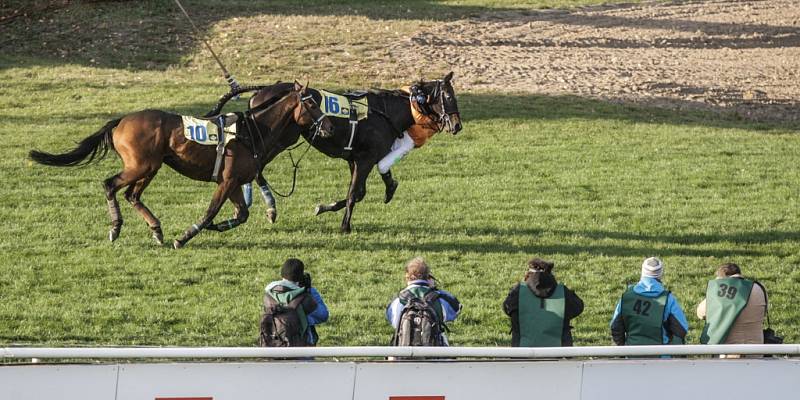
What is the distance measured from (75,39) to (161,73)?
4.05 metres

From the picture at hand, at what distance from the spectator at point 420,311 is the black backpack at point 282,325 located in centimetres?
71

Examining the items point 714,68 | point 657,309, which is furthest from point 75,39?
point 657,309

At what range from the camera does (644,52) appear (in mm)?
29156

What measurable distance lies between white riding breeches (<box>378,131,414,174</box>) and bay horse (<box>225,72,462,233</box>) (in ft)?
0.27

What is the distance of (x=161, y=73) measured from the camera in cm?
2630

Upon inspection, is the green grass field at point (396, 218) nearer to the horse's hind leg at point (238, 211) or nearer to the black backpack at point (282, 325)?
the horse's hind leg at point (238, 211)

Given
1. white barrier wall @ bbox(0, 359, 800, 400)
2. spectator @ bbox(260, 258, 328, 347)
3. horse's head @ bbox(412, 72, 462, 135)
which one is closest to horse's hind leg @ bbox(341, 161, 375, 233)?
horse's head @ bbox(412, 72, 462, 135)

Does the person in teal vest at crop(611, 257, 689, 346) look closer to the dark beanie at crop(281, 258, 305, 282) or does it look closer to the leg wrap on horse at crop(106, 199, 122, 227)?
the dark beanie at crop(281, 258, 305, 282)

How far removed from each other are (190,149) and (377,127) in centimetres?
256

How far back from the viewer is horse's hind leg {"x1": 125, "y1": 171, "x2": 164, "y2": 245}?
14.6m

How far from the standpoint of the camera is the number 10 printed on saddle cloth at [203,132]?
46.8ft

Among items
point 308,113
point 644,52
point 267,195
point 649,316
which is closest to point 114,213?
point 267,195

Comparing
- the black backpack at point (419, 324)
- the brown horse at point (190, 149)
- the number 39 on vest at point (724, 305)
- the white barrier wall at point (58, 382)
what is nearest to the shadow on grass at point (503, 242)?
the brown horse at point (190, 149)

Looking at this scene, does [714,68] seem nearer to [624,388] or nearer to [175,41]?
[175,41]
